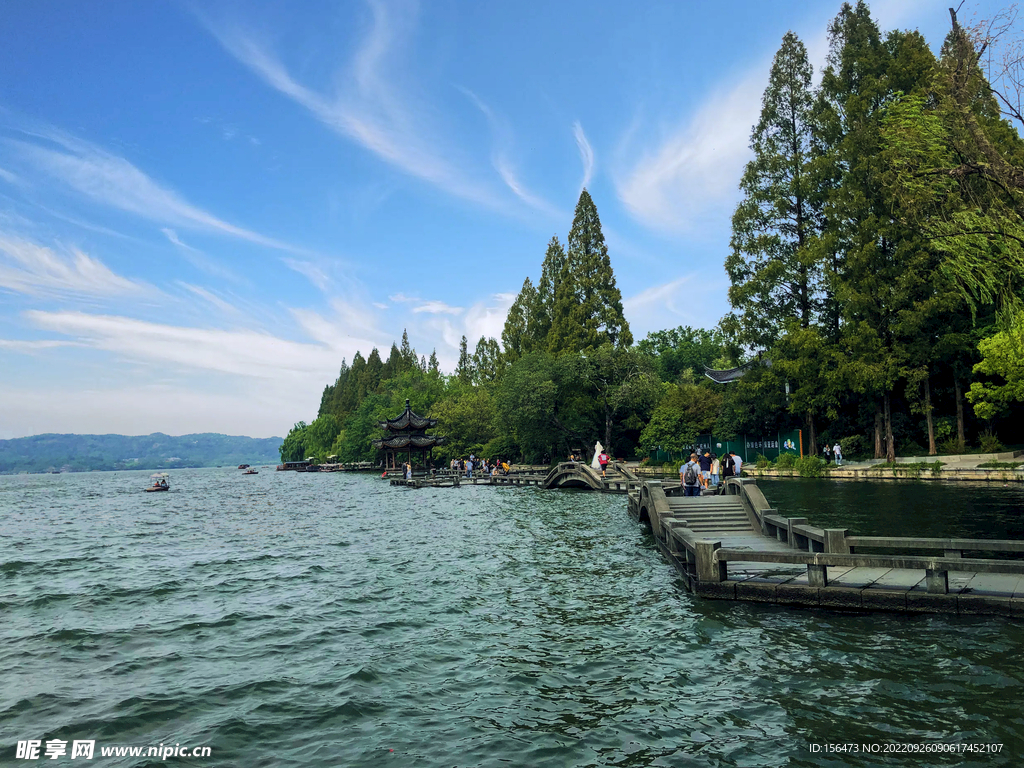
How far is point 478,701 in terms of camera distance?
790 cm

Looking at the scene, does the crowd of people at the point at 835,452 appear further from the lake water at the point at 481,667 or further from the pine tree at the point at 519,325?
the pine tree at the point at 519,325

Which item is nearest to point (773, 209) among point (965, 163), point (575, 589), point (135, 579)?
point (965, 163)

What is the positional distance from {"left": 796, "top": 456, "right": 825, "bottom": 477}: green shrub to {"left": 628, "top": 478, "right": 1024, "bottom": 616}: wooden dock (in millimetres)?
25199

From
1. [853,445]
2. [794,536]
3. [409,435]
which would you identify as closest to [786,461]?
[853,445]

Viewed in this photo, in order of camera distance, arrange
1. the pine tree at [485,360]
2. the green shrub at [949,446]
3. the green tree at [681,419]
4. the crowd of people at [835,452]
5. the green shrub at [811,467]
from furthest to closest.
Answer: the pine tree at [485,360] → the green tree at [681,419] → the crowd of people at [835,452] → the green shrub at [811,467] → the green shrub at [949,446]

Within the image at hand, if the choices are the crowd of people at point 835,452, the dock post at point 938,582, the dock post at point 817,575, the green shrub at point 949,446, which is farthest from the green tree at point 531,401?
the dock post at point 938,582

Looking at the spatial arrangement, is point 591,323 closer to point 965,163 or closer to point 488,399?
point 488,399

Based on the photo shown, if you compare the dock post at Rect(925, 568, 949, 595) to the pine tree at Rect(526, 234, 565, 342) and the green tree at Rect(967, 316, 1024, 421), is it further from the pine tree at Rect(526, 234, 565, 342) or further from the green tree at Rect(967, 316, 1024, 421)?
the pine tree at Rect(526, 234, 565, 342)

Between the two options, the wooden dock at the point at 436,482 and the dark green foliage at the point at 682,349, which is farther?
the dark green foliage at the point at 682,349

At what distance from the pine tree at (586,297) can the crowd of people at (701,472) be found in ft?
109

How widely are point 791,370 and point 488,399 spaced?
37528 millimetres

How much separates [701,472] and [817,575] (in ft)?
40.6

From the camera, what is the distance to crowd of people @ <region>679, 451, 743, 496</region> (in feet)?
70.0

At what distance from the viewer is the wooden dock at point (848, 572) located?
987 cm
